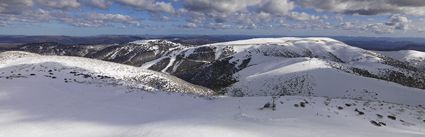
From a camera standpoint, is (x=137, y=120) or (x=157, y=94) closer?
(x=137, y=120)

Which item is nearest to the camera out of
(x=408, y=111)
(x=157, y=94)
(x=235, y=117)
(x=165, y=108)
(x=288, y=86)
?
(x=235, y=117)

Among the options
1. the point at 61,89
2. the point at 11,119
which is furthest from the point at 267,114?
the point at 61,89

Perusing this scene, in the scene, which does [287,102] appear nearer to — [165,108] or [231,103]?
[231,103]

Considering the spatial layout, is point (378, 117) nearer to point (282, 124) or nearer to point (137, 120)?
point (282, 124)

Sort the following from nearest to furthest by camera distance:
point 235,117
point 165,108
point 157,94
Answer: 1. point 235,117
2. point 165,108
3. point 157,94

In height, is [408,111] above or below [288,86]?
above

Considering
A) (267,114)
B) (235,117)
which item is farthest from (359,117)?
(235,117)
